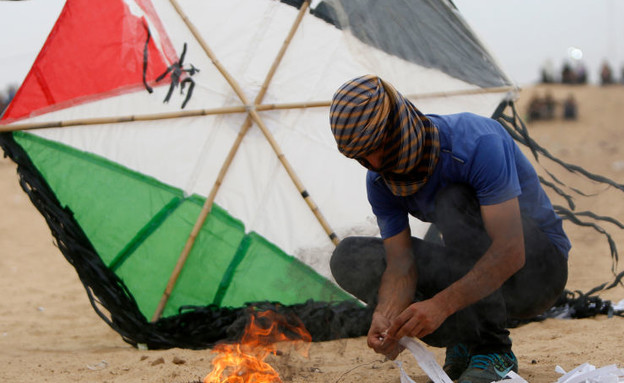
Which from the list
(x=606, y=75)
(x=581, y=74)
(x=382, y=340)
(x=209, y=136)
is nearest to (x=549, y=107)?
(x=606, y=75)

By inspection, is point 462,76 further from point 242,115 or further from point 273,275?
point 273,275

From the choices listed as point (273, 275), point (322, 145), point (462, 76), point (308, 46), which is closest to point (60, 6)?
point (308, 46)

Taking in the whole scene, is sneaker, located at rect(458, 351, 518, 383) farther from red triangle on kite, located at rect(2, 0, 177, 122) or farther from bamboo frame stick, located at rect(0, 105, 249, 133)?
red triangle on kite, located at rect(2, 0, 177, 122)

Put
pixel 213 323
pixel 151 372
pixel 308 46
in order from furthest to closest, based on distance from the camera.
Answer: pixel 308 46, pixel 213 323, pixel 151 372

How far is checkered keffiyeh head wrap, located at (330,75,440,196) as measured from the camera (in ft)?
5.67

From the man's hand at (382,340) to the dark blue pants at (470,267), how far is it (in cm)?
21

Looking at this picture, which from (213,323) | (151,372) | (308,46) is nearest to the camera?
(151,372)

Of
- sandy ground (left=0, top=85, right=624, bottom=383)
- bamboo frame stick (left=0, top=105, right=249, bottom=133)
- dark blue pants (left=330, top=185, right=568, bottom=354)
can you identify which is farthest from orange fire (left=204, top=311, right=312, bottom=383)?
bamboo frame stick (left=0, top=105, right=249, bottom=133)

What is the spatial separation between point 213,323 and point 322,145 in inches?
40.4

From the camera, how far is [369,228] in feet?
10.2

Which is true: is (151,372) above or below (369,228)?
below

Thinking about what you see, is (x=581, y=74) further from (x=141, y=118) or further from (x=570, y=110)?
(x=141, y=118)

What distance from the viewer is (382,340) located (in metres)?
2.00

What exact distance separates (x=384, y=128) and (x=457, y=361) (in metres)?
0.95
